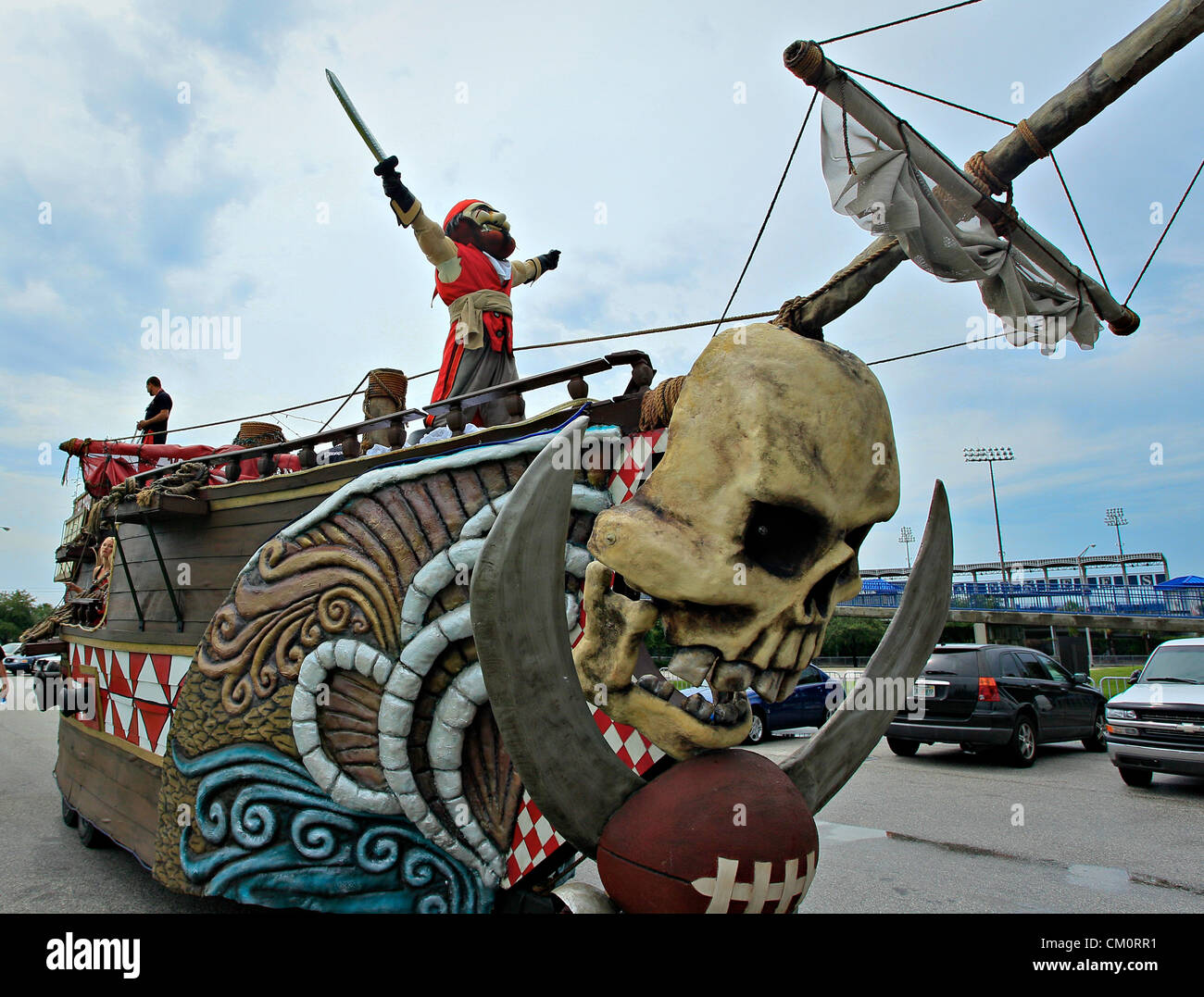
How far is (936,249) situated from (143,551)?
4.38 m

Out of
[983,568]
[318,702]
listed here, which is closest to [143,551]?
[318,702]

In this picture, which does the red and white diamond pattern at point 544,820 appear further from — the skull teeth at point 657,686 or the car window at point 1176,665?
the car window at point 1176,665

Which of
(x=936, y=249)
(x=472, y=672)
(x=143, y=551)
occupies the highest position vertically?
(x=936, y=249)

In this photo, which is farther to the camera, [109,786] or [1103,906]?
[109,786]

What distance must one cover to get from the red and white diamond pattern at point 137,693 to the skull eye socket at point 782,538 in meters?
3.09

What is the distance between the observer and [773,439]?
5.89 ft

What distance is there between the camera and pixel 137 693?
450cm

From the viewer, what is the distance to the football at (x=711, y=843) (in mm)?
1756

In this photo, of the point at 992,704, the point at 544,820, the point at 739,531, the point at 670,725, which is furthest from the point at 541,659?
the point at 992,704

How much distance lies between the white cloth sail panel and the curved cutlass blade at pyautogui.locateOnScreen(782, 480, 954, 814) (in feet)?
2.76

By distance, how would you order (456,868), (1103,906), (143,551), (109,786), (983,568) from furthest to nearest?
(983,568) < (109,786) < (143,551) < (1103,906) < (456,868)

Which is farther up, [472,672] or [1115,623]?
[472,672]

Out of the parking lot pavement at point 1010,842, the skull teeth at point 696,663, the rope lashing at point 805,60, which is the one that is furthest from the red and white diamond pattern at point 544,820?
the rope lashing at point 805,60
